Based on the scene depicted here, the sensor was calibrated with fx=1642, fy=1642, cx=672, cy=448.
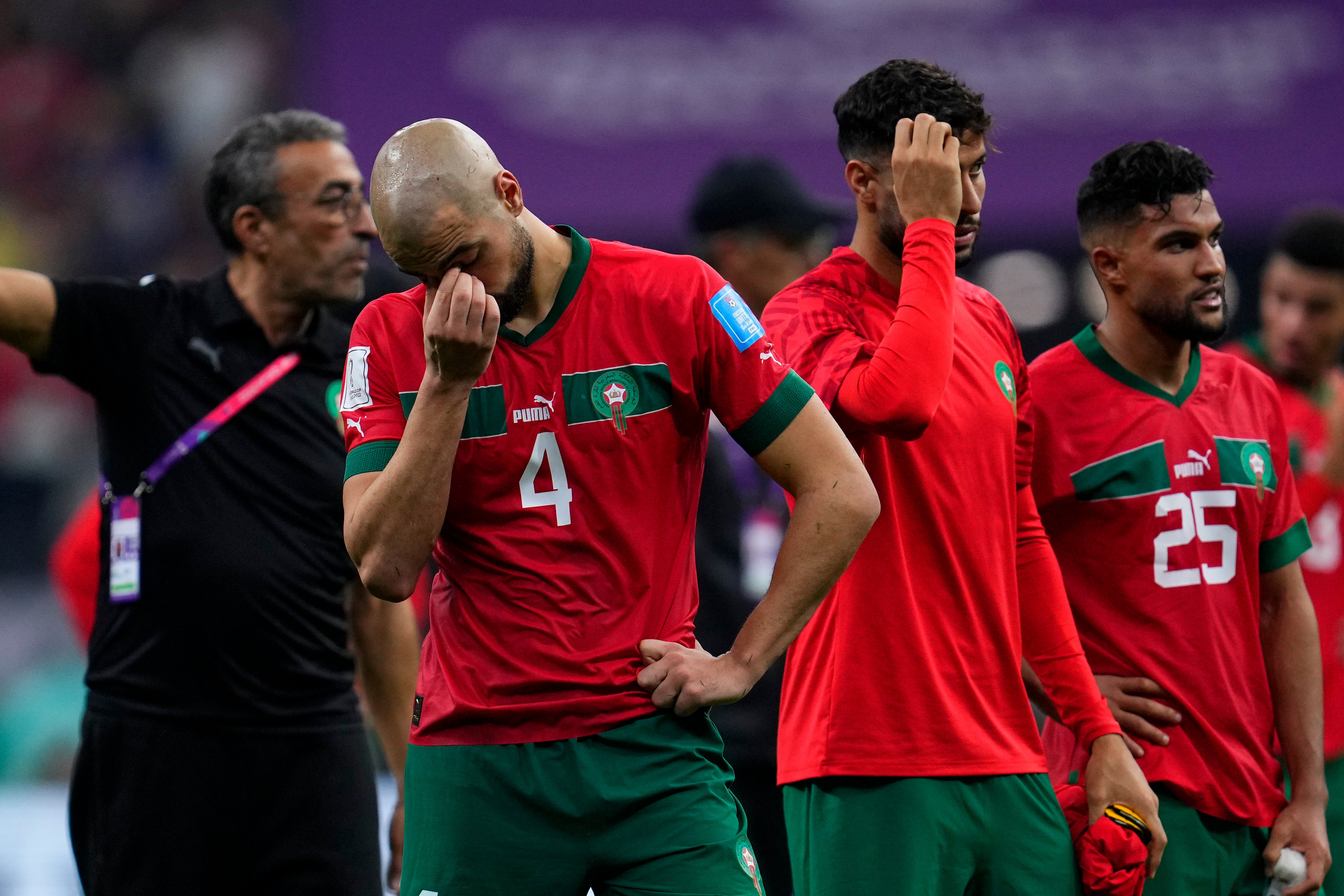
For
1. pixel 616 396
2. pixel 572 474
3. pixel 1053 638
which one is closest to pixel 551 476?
pixel 572 474

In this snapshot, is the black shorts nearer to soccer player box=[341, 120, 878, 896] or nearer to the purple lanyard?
the purple lanyard

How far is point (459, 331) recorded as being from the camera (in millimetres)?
2775

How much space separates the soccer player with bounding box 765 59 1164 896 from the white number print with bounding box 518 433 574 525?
589 mm

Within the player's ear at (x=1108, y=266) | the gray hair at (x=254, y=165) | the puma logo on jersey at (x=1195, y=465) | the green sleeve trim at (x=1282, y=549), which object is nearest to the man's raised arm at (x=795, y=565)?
the puma logo on jersey at (x=1195, y=465)

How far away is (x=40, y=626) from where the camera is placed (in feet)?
36.5

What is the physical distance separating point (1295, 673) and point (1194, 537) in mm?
455

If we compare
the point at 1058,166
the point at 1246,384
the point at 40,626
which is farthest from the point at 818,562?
the point at 40,626

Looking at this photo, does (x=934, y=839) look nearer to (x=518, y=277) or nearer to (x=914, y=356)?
(x=914, y=356)

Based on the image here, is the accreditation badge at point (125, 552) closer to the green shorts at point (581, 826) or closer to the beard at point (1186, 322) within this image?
the green shorts at point (581, 826)

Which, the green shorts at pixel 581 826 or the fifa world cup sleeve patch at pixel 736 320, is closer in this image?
the green shorts at pixel 581 826

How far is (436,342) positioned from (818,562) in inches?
31.4

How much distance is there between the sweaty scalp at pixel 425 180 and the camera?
2875mm

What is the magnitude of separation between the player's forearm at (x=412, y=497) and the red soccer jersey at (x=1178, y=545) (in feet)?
5.03

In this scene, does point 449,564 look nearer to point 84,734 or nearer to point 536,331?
point 536,331
